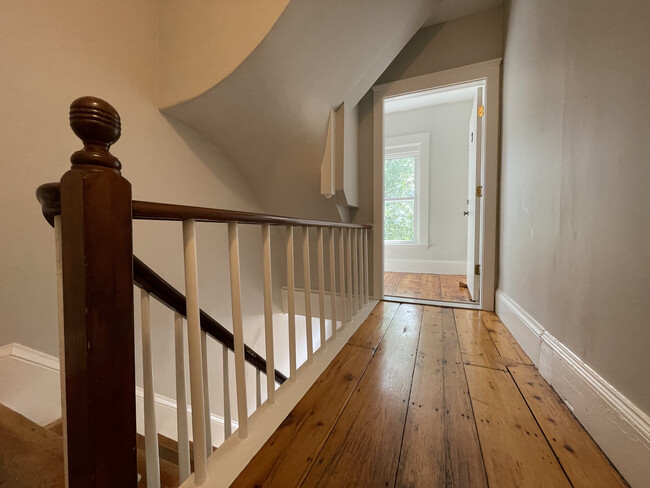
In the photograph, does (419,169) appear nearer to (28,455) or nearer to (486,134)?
(486,134)

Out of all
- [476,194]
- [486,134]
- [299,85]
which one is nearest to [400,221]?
[476,194]

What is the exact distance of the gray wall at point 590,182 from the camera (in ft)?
2.08

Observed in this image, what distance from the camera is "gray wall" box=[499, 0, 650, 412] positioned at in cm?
63

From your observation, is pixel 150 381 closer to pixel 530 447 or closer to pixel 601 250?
pixel 530 447

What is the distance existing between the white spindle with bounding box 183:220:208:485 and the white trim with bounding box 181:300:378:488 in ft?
0.16

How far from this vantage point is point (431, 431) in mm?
815

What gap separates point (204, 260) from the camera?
1.74 meters

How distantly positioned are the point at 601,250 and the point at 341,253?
1051 mm

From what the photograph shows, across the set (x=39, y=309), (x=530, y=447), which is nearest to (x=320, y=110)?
(x=39, y=309)

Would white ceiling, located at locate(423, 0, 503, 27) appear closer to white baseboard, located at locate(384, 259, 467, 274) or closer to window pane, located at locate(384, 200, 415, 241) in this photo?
window pane, located at locate(384, 200, 415, 241)

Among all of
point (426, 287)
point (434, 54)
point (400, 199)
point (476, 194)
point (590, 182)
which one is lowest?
point (426, 287)

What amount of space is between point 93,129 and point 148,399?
0.69m

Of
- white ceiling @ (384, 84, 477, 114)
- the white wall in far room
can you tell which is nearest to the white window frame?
the white wall in far room

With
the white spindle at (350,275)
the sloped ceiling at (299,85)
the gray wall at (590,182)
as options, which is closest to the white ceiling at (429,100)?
the sloped ceiling at (299,85)
